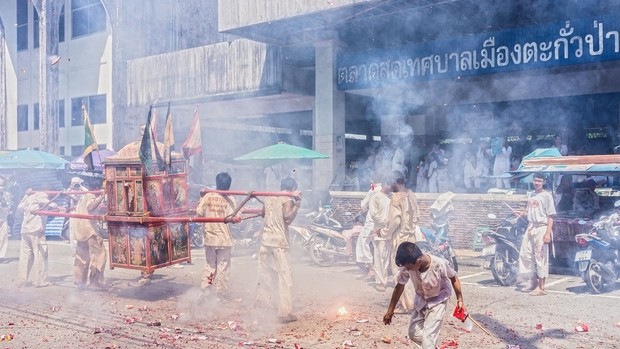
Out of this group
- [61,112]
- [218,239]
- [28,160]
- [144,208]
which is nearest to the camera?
[144,208]

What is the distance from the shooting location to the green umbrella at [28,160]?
16109 millimetres

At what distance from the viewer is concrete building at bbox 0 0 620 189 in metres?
13.4

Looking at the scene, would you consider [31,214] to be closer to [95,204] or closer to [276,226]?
[95,204]

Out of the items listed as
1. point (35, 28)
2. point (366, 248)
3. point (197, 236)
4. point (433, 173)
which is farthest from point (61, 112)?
point (366, 248)

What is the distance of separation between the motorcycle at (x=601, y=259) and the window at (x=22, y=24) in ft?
79.4

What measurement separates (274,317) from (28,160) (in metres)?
12.0

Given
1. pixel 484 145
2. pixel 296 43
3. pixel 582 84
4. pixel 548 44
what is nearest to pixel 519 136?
pixel 484 145

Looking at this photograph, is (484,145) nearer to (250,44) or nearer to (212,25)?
(250,44)

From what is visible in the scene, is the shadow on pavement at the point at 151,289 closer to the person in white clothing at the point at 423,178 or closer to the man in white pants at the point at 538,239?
the man in white pants at the point at 538,239

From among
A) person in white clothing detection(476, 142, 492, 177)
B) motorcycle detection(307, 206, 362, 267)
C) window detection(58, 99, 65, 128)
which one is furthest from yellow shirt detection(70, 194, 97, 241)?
window detection(58, 99, 65, 128)

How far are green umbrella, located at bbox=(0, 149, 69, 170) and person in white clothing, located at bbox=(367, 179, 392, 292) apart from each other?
35.4 feet

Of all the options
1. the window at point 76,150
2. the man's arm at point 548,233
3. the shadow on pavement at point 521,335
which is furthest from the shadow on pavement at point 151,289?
the window at point 76,150

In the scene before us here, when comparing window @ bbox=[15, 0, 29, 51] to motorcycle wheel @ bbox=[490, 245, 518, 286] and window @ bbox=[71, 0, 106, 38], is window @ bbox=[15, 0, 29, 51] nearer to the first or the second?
window @ bbox=[71, 0, 106, 38]

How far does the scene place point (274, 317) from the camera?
6.86 metres
